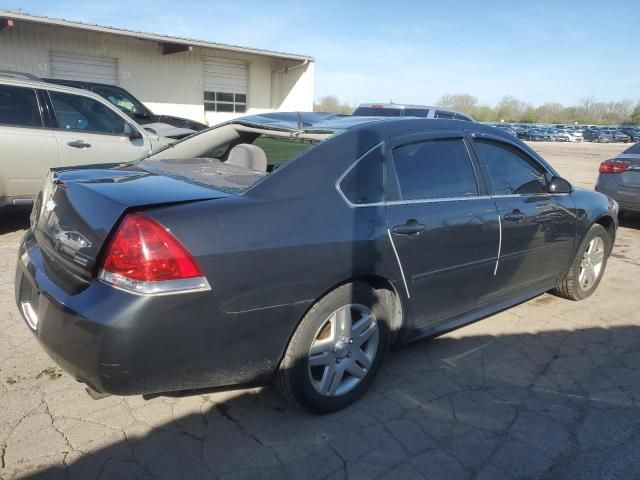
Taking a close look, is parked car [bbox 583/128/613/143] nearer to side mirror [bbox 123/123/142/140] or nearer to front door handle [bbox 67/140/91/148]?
side mirror [bbox 123/123/142/140]

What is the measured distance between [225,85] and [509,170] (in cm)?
1563

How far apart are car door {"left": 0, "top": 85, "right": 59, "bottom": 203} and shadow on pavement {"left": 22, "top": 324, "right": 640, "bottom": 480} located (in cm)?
442

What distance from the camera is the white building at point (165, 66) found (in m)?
13.1

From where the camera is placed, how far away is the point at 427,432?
2.69 metres

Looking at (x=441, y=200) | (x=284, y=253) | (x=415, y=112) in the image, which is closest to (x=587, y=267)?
(x=441, y=200)

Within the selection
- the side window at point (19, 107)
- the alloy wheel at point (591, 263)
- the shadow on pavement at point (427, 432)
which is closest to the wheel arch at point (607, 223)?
the alloy wheel at point (591, 263)

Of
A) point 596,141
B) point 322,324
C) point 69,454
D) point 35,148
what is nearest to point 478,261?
point 322,324

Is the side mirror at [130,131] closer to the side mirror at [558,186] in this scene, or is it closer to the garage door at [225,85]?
the side mirror at [558,186]

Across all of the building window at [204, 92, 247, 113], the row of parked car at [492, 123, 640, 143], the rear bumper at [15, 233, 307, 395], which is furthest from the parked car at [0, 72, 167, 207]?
the row of parked car at [492, 123, 640, 143]

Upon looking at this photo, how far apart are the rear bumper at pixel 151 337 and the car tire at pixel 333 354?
12cm

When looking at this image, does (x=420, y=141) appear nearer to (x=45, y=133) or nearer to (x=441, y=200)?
(x=441, y=200)

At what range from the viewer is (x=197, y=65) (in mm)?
16734

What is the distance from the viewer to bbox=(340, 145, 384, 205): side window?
2709mm

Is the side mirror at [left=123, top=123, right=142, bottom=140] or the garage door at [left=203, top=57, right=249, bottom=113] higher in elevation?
the garage door at [left=203, top=57, right=249, bottom=113]
